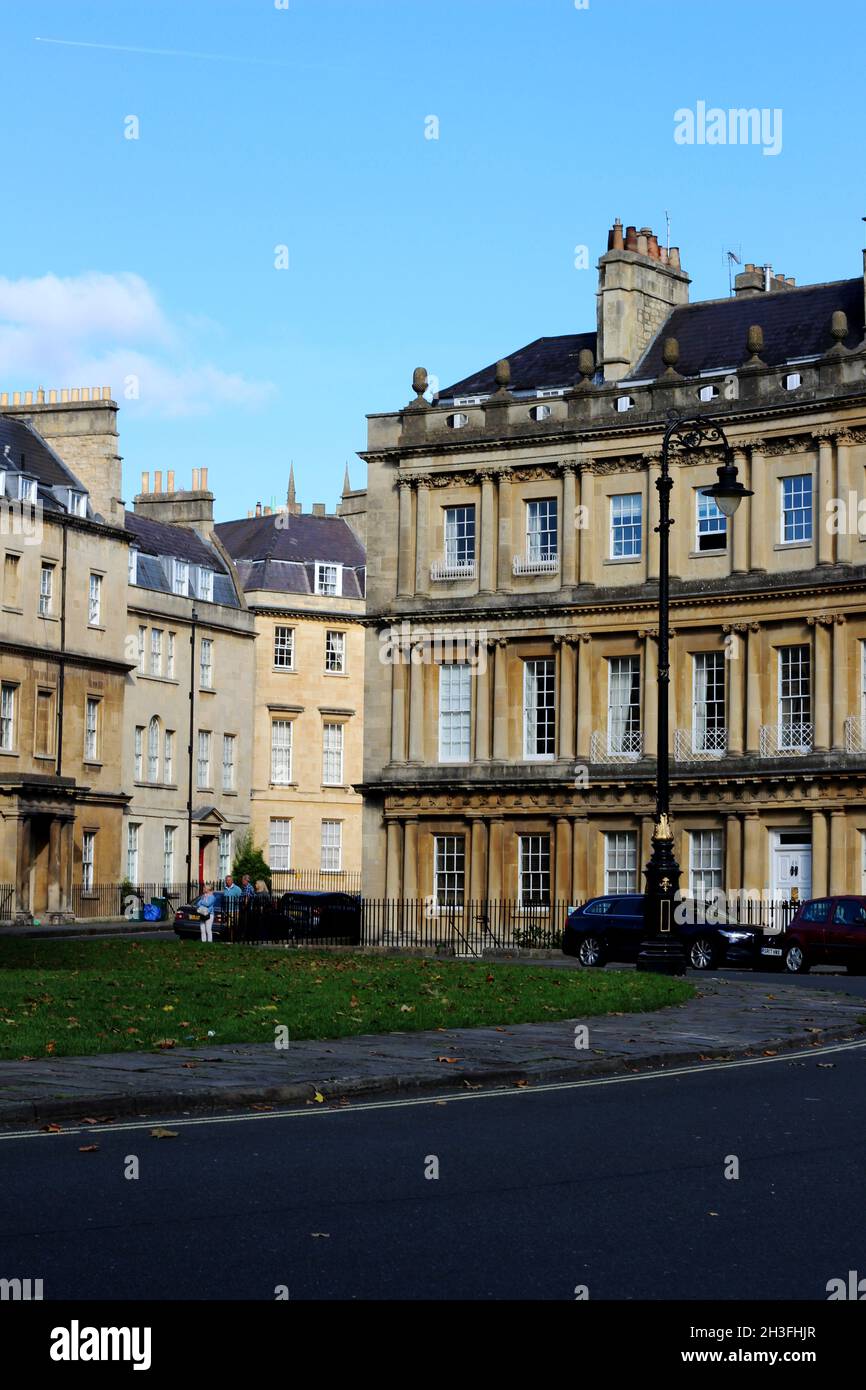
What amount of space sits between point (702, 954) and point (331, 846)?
43799 mm

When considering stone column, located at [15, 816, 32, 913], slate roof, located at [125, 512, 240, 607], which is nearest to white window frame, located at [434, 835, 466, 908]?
stone column, located at [15, 816, 32, 913]

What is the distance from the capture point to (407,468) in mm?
61188

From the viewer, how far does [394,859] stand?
199ft

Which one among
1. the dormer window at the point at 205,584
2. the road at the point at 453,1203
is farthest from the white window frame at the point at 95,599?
the road at the point at 453,1203

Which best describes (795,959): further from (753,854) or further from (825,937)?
(753,854)

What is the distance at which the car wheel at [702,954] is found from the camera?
43.5m

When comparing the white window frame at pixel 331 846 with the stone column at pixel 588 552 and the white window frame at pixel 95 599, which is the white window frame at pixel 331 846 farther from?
the stone column at pixel 588 552

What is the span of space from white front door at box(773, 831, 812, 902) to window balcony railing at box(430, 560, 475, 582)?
12.5 meters

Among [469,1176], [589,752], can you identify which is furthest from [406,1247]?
[589,752]

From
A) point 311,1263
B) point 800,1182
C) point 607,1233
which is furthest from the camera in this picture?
point 800,1182

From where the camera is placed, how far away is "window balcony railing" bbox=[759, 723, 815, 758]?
177ft
